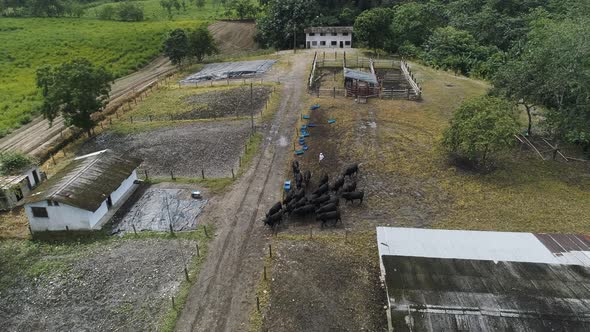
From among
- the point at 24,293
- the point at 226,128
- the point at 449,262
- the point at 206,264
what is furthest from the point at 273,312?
the point at 226,128

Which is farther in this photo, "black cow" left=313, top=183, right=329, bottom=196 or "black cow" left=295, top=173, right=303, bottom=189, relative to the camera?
"black cow" left=295, top=173, right=303, bottom=189

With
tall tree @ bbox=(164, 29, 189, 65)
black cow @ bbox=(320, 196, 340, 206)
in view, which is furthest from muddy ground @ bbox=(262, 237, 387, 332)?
tall tree @ bbox=(164, 29, 189, 65)

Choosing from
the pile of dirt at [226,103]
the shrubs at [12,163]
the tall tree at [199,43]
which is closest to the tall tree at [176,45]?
the tall tree at [199,43]

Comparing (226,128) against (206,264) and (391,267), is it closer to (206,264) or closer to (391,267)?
(206,264)

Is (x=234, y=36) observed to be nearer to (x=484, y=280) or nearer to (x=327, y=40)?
(x=327, y=40)

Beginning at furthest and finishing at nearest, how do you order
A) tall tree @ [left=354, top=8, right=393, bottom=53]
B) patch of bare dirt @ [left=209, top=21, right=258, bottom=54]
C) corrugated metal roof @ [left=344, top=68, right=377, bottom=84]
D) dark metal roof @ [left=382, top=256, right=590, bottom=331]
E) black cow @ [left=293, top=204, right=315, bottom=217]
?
patch of bare dirt @ [left=209, top=21, right=258, bottom=54], tall tree @ [left=354, top=8, right=393, bottom=53], corrugated metal roof @ [left=344, top=68, right=377, bottom=84], black cow @ [left=293, top=204, right=315, bottom=217], dark metal roof @ [left=382, top=256, right=590, bottom=331]

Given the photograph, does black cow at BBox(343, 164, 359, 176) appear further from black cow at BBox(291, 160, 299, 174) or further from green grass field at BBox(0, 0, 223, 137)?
green grass field at BBox(0, 0, 223, 137)
